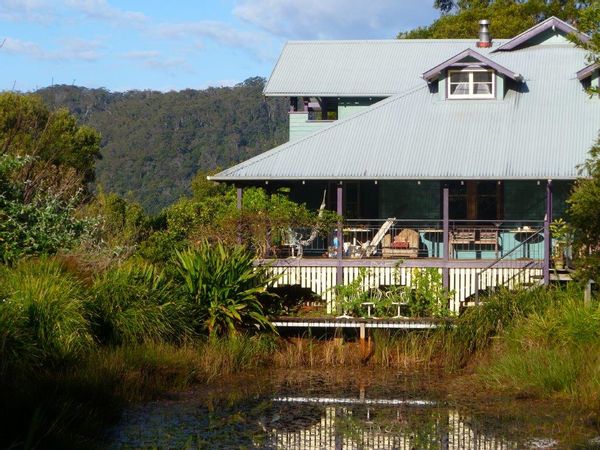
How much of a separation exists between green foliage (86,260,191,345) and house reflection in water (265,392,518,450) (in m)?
2.99

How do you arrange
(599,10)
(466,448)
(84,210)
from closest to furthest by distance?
(466,448)
(599,10)
(84,210)

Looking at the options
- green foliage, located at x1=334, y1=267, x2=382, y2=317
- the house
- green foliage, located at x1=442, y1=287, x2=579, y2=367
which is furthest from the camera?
the house

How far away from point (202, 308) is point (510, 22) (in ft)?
84.3

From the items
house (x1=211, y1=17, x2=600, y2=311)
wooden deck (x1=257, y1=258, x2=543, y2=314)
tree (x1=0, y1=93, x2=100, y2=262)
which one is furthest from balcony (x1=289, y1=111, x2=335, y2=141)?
wooden deck (x1=257, y1=258, x2=543, y2=314)

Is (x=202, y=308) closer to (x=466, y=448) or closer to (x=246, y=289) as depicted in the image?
(x=246, y=289)

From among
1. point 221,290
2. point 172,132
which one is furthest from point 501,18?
point 172,132

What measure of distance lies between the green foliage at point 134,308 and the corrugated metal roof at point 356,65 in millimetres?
11230

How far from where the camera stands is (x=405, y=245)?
87.8 feet

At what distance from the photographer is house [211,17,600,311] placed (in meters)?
25.3

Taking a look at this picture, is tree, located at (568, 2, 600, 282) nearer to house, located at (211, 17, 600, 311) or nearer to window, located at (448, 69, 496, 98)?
house, located at (211, 17, 600, 311)

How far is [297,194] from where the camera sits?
29.3 m

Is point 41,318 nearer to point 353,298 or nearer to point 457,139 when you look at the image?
point 353,298

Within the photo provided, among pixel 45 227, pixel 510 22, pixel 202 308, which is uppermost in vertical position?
pixel 510 22

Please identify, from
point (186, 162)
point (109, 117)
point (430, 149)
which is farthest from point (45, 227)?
point (109, 117)
